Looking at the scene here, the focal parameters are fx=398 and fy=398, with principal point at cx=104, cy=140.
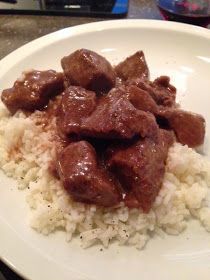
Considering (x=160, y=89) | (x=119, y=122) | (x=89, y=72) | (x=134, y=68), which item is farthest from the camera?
(x=134, y=68)

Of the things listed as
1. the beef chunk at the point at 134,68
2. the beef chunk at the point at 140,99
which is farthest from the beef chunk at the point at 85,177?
the beef chunk at the point at 134,68

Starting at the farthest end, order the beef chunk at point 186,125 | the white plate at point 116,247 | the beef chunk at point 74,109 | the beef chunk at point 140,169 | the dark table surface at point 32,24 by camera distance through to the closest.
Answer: the dark table surface at point 32,24, the beef chunk at point 186,125, the beef chunk at point 74,109, the beef chunk at point 140,169, the white plate at point 116,247

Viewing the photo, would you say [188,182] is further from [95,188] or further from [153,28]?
[153,28]

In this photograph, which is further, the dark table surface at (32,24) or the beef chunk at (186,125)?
the dark table surface at (32,24)

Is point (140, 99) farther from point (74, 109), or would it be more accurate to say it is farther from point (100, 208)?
point (100, 208)

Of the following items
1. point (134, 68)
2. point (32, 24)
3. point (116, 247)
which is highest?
point (134, 68)

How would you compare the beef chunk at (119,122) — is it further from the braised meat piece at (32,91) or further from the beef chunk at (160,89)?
the braised meat piece at (32,91)

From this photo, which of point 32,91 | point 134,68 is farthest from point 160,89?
point 32,91
